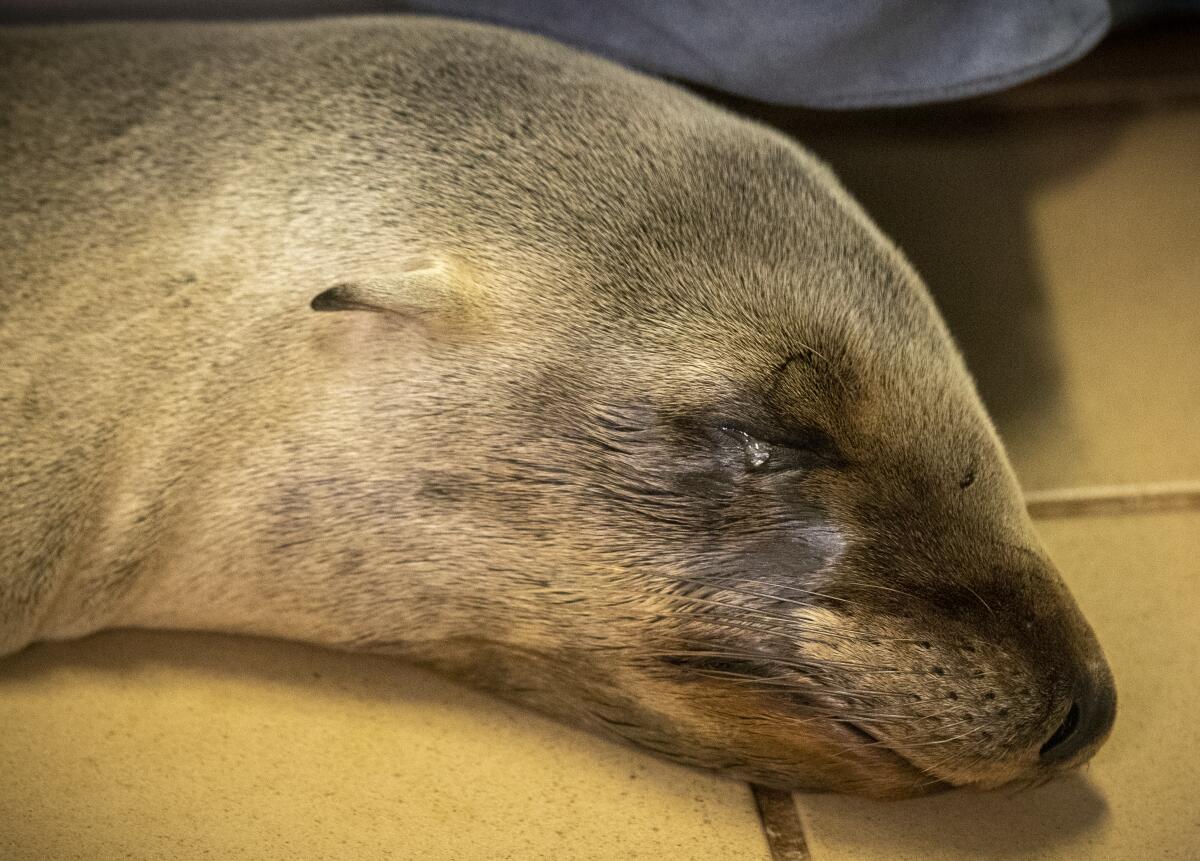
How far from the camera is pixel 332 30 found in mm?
1318

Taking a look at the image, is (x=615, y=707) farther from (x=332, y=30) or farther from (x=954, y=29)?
(x=954, y=29)

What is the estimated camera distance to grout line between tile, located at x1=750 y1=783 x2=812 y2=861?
3.56ft

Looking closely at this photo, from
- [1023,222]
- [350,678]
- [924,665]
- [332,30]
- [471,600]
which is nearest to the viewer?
[924,665]

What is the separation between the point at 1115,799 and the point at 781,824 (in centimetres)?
32

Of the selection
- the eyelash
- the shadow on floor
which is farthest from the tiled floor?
the eyelash

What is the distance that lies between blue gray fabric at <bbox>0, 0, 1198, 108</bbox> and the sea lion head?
375mm

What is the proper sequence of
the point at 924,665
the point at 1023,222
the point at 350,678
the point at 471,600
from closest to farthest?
the point at 924,665
the point at 471,600
the point at 350,678
the point at 1023,222

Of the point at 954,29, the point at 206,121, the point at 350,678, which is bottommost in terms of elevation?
the point at 350,678

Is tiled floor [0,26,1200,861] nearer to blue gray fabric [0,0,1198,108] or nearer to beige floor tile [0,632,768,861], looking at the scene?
beige floor tile [0,632,768,861]

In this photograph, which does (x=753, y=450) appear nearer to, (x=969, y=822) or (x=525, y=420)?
(x=525, y=420)

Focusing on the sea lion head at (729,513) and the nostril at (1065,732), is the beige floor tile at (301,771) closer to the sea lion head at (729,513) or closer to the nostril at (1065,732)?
the sea lion head at (729,513)

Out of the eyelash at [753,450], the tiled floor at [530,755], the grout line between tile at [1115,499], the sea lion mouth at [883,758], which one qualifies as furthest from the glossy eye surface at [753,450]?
the grout line between tile at [1115,499]

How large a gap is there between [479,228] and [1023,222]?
0.92 meters

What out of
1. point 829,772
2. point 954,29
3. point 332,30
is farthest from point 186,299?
point 954,29
